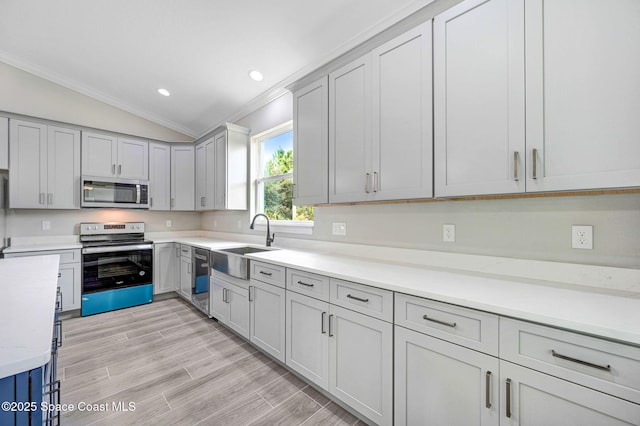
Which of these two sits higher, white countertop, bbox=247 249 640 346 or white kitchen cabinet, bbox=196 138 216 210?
white kitchen cabinet, bbox=196 138 216 210

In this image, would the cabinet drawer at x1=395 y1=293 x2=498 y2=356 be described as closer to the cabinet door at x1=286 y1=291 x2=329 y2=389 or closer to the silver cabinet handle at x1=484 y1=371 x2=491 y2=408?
the silver cabinet handle at x1=484 y1=371 x2=491 y2=408

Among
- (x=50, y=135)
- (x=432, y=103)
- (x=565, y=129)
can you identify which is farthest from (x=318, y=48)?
(x=50, y=135)

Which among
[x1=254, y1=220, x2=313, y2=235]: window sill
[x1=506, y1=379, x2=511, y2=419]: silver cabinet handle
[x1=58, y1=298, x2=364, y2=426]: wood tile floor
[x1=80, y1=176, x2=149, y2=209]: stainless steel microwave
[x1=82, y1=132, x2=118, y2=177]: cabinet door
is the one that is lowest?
[x1=58, y1=298, x2=364, y2=426]: wood tile floor

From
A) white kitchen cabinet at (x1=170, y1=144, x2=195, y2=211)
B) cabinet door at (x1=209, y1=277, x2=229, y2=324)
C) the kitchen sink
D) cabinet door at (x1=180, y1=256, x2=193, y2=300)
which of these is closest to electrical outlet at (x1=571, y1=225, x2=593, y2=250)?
the kitchen sink

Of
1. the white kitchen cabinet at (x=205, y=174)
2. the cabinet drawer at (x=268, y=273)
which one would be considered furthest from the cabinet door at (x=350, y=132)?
the white kitchen cabinet at (x=205, y=174)

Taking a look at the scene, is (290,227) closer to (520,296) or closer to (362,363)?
(362,363)

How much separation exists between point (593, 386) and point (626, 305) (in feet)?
1.36

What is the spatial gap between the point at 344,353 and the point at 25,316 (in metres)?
1.47

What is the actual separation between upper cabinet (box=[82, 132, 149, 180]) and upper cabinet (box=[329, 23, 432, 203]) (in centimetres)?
331

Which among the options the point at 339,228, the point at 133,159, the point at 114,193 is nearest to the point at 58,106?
the point at 133,159

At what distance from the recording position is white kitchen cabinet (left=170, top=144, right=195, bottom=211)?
4281mm

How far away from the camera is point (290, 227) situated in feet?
10.0

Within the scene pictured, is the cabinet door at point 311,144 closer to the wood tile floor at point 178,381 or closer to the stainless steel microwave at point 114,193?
A: the wood tile floor at point 178,381

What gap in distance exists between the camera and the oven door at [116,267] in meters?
3.33
